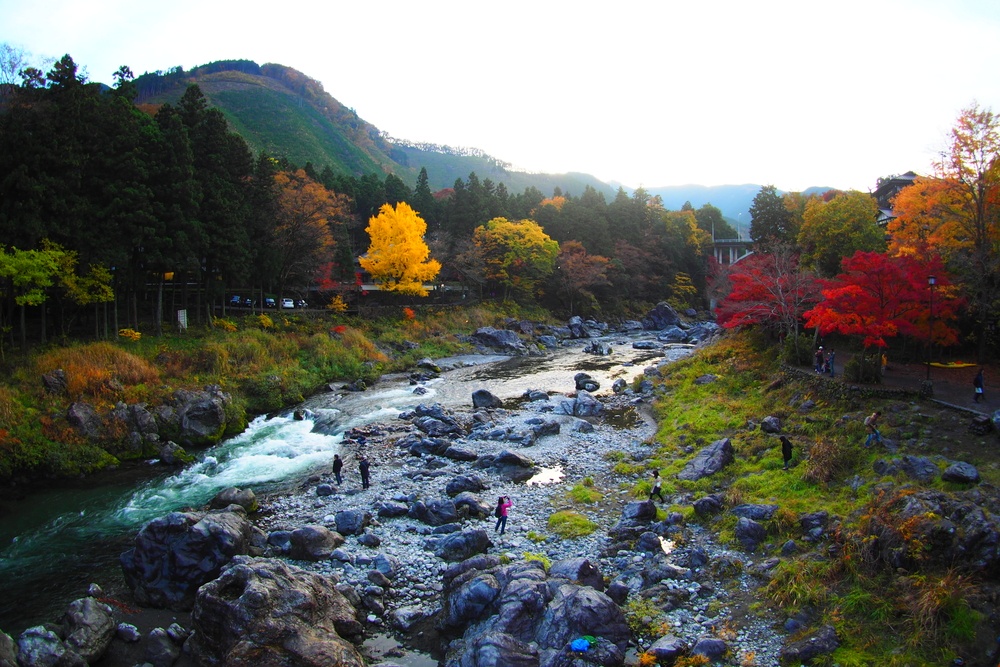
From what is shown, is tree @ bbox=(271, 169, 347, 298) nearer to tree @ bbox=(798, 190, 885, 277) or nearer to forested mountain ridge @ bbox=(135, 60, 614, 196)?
tree @ bbox=(798, 190, 885, 277)

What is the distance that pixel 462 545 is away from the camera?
568 inches

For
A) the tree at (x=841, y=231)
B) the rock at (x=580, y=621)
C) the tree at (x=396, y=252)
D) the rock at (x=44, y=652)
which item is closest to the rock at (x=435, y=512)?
the rock at (x=580, y=621)

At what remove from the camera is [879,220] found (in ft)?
133

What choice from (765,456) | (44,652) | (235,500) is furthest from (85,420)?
(765,456)

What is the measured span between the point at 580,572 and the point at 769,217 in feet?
179

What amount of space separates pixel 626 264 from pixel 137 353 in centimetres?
5862

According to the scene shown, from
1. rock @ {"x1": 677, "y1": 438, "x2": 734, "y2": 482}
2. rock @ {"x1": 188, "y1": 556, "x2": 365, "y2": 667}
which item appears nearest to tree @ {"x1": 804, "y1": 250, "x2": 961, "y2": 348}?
rock @ {"x1": 677, "y1": 438, "x2": 734, "y2": 482}

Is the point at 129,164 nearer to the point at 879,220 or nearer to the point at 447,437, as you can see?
the point at 447,437

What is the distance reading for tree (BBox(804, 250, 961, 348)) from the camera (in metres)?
20.6

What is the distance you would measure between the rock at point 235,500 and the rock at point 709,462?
14.2 m

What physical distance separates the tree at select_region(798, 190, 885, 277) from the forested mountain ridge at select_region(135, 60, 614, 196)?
67247 mm

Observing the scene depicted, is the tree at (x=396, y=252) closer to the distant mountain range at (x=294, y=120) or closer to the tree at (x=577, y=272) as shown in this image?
the tree at (x=577, y=272)

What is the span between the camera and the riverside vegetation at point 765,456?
10.5 metres

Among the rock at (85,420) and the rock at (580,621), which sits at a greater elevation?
the rock at (85,420)
